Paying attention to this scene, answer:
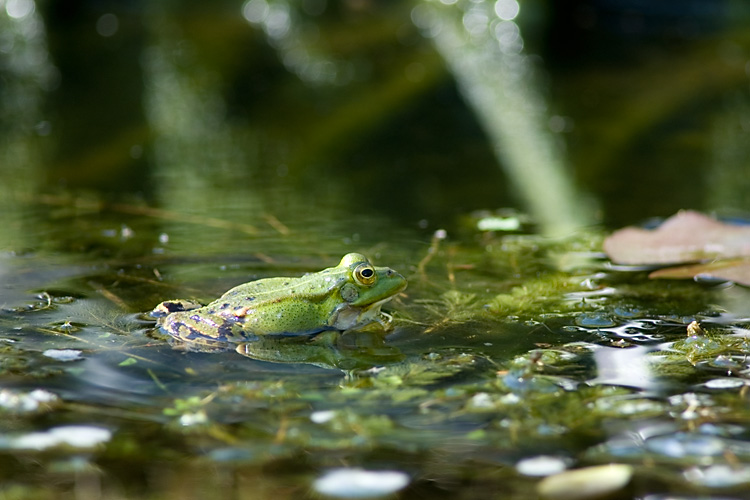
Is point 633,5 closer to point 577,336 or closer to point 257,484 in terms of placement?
point 577,336

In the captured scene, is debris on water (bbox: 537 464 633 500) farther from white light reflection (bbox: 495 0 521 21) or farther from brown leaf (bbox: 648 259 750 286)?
white light reflection (bbox: 495 0 521 21)

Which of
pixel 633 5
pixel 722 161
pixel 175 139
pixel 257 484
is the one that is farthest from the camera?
pixel 633 5

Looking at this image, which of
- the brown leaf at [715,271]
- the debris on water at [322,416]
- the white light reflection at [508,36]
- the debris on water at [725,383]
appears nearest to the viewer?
the debris on water at [322,416]

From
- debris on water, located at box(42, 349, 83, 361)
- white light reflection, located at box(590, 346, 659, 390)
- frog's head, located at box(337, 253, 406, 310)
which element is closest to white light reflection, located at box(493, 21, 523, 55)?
frog's head, located at box(337, 253, 406, 310)

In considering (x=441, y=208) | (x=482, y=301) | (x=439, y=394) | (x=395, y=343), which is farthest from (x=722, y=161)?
(x=439, y=394)

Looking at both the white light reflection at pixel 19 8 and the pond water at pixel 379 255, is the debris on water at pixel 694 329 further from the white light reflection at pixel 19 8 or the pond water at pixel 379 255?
the white light reflection at pixel 19 8

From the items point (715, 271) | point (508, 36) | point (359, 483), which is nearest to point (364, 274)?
point (359, 483)

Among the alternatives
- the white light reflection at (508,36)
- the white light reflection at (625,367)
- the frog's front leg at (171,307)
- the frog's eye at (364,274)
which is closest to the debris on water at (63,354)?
the frog's front leg at (171,307)
